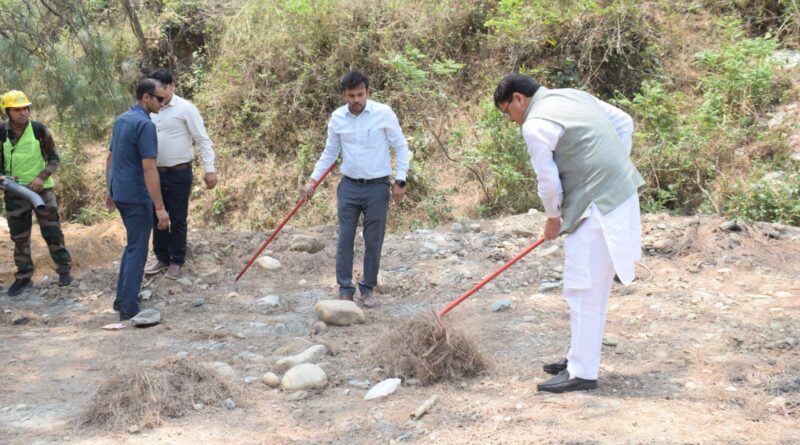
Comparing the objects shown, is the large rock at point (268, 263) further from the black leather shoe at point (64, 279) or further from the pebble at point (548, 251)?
the pebble at point (548, 251)

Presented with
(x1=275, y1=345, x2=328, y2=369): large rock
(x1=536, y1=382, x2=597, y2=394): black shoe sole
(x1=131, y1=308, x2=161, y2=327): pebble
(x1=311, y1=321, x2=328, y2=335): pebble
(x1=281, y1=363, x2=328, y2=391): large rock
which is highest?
(x1=536, y1=382, x2=597, y2=394): black shoe sole

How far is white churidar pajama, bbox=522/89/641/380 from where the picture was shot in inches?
131

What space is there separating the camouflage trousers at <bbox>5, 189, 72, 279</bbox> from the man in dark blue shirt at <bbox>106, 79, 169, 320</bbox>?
0.98 m

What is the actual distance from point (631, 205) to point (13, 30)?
5099 millimetres

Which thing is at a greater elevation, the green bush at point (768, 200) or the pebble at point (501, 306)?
the green bush at point (768, 200)

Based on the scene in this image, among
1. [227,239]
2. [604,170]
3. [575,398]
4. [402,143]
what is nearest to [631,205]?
[604,170]

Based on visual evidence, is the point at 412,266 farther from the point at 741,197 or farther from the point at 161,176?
the point at 741,197

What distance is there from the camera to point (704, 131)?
7781 millimetres

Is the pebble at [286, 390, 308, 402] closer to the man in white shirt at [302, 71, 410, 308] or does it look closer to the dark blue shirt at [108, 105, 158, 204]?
the man in white shirt at [302, 71, 410, 308]

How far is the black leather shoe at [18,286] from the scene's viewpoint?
6.01 m

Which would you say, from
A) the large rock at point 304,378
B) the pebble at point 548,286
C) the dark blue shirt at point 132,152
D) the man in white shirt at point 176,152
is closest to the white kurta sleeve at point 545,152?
the large rock at point 304,378

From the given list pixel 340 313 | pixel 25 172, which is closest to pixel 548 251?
pixel 340 313

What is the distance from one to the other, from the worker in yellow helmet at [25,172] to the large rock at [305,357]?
276 centimetres

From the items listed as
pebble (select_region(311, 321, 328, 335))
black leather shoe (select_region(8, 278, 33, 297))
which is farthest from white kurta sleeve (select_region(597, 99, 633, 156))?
black leather shoe (select_region(8, 278, 33, 297))
